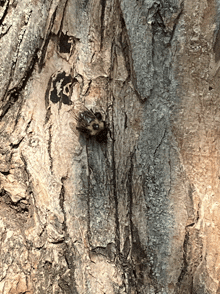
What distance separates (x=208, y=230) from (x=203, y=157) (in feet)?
0.86

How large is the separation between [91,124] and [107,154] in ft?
0.43

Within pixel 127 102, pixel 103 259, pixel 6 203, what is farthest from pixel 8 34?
pixel 103 259

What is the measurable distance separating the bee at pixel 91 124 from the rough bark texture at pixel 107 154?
24mm

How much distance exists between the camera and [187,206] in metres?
1.13

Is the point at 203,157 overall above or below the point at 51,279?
above

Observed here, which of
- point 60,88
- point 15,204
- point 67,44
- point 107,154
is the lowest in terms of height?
point 15,204


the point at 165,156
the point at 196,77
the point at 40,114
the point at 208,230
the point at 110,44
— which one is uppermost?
the point at 110,44

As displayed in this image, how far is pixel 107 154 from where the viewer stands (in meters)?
1.18

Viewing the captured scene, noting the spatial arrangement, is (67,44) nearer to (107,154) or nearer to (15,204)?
(107,154)

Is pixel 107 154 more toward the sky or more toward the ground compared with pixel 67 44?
more toward the ground

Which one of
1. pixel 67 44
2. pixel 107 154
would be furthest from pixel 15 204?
pixel 67 44

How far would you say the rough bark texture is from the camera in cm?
112

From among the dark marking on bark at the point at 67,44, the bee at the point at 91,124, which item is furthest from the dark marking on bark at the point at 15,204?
the dark marking on bark at the point at 67,44

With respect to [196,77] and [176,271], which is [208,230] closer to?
[176,271]
